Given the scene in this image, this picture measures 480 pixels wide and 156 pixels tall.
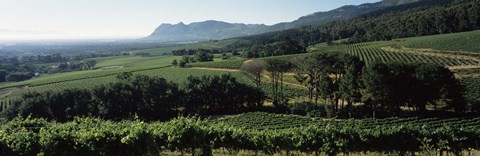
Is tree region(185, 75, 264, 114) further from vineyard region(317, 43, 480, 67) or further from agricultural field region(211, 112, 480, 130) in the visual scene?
vineyard region(317, 43, 480, 67)

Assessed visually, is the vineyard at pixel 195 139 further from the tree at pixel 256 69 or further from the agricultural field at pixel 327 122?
the tree at pixel 256 69

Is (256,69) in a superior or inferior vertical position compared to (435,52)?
inferior

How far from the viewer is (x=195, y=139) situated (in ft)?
65.7

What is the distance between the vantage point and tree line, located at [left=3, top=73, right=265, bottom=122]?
Result: 63.1m

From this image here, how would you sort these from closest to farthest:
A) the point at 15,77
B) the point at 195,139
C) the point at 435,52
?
1. the point at 195,139
2. the point at 435,52
3. the point at 15,77

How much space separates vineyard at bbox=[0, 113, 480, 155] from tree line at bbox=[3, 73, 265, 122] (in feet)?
121

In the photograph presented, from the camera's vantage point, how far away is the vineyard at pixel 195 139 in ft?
61.3

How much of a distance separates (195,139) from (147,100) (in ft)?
152

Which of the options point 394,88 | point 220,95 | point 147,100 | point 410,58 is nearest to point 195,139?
point 394,88

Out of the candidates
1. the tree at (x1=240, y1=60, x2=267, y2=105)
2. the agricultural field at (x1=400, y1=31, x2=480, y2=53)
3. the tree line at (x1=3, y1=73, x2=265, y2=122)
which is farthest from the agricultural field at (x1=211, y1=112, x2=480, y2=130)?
the agricultural field at (x1=400, y1=31, x2=480, y2=53)

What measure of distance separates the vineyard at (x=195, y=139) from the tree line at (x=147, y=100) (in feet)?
121

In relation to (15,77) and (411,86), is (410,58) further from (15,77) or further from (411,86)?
(15,77)

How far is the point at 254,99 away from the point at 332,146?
40.4 m

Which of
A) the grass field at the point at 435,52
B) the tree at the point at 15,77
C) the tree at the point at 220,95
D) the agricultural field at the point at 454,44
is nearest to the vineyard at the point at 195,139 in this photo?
the tree at the point at 220,95
